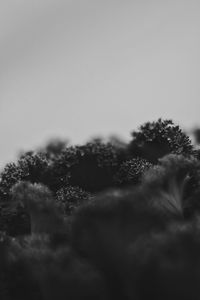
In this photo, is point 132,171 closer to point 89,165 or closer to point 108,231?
point 89,165

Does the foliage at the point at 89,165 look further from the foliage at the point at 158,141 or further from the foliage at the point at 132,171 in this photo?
the foliage at the point at 158,141

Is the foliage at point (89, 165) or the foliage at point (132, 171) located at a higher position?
the foliage at point (89, 165)

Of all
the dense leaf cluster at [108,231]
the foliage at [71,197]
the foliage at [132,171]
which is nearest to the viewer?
the dense leaf cluster at [108,231]

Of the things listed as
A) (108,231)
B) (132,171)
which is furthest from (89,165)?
(108,231)

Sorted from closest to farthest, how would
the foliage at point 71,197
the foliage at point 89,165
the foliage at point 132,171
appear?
the foliage at point 71,197 < the foliage at point 132,171 < the foliage at point 89,165

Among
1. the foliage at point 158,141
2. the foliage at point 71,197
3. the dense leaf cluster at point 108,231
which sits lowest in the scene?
the dense leaf cluster at point 108,231

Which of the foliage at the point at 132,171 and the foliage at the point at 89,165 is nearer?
the foliage at the point at 132,171

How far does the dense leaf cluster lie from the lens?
135 inches

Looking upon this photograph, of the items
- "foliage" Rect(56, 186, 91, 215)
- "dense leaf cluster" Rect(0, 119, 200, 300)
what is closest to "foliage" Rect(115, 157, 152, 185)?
"dense leaf cluster" Rect(0, 119, 200, 300)

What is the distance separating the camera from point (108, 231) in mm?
3664

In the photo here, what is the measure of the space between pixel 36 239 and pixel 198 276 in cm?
204


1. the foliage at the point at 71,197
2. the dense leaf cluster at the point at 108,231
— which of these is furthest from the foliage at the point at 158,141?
the foliage at the point at 71,197

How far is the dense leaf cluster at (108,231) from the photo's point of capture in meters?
3.42

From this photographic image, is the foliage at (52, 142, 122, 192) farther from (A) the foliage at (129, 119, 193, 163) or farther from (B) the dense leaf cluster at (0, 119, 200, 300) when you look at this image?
(A) the foliage at (129, 119, 193, 163)
